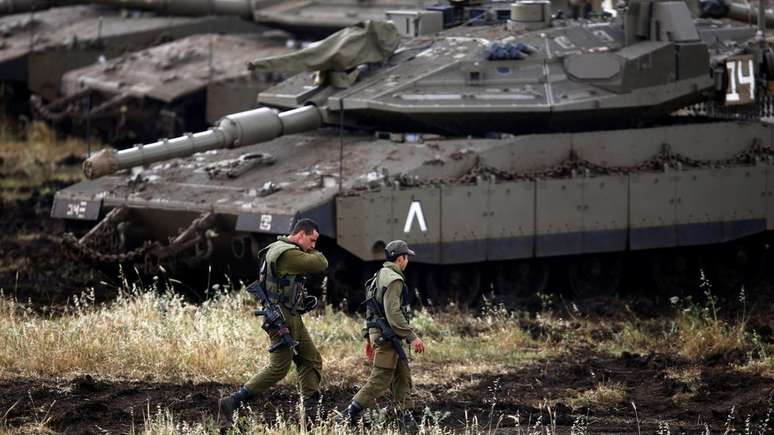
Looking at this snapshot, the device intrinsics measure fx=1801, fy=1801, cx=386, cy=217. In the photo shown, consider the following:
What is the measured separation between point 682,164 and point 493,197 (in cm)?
211

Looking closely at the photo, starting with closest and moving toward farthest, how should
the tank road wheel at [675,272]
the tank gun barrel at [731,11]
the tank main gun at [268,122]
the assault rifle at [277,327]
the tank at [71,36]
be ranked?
the assault rifle at [277,327] < the tank main gun at [268,122] < the tank road wheel at [675,272] < the tank gun barrel at [731,11] < the tank at [71,36]

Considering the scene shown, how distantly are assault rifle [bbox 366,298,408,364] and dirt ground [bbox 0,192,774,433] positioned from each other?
0.68m

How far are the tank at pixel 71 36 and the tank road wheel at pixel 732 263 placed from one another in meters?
12.2

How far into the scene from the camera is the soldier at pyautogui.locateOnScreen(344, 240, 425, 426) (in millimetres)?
10711

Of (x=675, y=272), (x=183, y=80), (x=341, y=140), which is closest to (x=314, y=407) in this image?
(x=341, y=140)

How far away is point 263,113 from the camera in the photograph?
1656 centimetres

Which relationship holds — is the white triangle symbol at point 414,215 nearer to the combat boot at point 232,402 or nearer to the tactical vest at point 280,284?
the tactical vest at point 280,284

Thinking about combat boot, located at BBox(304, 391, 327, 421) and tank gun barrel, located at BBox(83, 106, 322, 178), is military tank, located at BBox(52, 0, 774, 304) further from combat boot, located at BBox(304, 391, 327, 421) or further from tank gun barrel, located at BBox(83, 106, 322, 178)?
combat boot, located at BBox(304, 391, 327, 421)

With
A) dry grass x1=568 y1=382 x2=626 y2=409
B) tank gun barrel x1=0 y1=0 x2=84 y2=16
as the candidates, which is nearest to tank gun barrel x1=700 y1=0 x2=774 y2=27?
dry grass x1=568 y1=382 x2=626 y2=409

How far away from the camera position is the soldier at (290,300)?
10.9m

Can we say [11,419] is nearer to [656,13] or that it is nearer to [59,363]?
[59,363]

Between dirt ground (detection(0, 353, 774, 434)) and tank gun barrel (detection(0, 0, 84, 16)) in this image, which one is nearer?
dirt ground (detection(0, 353, 774, 434))

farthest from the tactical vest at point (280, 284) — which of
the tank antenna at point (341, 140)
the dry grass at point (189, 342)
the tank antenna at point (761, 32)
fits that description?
the tank antenna at point (761, 32)

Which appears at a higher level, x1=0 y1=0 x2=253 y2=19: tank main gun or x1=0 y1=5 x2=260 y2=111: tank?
x1=0 y1=0 x2=253 y2=19: tank main gun
